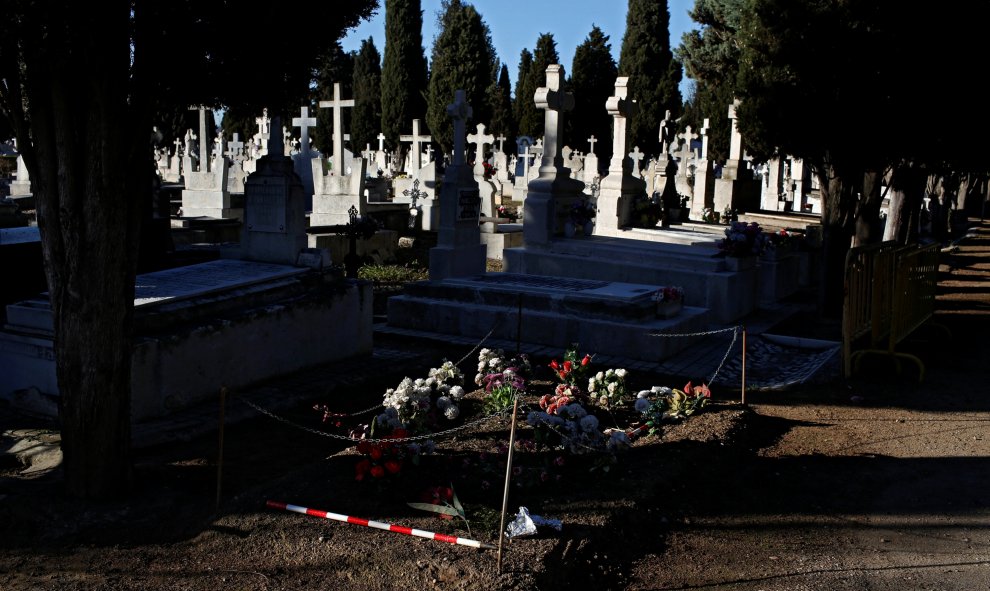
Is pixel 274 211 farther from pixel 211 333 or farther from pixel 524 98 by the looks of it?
pixel 524 98

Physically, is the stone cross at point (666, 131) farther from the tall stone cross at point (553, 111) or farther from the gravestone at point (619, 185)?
the tall stone cross at point (553, 111)

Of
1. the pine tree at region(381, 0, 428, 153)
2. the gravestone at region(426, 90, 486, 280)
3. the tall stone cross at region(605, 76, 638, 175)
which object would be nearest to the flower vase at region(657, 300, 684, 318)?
the gravestone at region(426, 90, 486, 280)

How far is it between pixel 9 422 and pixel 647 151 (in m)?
41.8

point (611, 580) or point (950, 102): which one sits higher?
point (950, 102)

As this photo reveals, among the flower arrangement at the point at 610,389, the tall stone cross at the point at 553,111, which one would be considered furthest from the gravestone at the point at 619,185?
the flower arrangement at the point at 610,389

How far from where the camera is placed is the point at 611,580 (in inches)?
168

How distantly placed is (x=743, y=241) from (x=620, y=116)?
433 cm

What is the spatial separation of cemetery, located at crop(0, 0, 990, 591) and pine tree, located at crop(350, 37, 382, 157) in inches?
1468

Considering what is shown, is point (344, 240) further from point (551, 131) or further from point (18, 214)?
point (18, 214)

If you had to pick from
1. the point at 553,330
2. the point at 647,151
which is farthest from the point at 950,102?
the point at 647,151

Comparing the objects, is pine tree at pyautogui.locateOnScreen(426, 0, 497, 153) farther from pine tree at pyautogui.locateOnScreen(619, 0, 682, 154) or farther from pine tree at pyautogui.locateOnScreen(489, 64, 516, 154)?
pine tree at pyautogui.locateOnScreen(619, 0, 682, 154)

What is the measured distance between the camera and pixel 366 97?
5275 cm

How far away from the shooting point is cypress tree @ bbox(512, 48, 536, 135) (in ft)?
170

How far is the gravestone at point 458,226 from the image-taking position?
39.0ft
